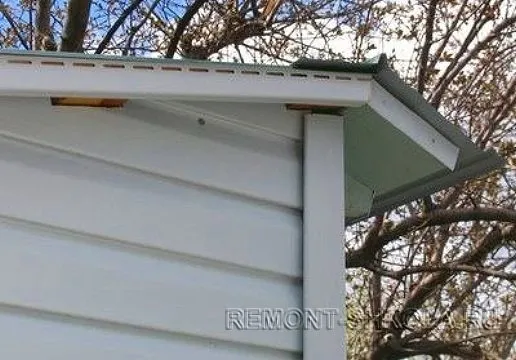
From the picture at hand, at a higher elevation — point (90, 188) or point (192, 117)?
point (192, 117)

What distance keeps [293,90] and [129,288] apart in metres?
0.70

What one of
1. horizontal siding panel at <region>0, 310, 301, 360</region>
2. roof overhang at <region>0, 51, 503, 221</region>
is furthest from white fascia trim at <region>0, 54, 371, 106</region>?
horizontal siding panel at <region>0, 310, 301, 360</region>

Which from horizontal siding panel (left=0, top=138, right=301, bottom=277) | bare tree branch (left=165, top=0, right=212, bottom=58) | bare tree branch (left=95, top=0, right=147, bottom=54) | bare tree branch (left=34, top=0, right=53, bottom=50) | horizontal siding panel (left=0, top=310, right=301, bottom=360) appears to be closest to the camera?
horizontal siding panel (left=0, top=310, right=301, bottom=360)

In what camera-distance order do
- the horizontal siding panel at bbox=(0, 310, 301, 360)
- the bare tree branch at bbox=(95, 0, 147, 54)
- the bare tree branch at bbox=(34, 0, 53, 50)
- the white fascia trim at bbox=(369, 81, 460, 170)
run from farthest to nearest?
the bare tree branch at bbox=(95, 0, 147, 54)
the bare tree branch at bbox=(34, 0, 53, 50)
the white fascia trim at bbox=(369, 81, 460, 170)
the horizontal siding panel at bbox=(0, 310, 301, 360)

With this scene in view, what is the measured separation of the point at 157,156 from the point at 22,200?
1.28ft

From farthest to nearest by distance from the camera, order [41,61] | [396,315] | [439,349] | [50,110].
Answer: [396,315] → [439,349] → [50,110] → [41,61]

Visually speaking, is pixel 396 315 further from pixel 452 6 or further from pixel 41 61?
pixel 41 61

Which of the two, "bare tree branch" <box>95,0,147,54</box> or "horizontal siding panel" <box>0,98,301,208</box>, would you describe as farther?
"bare tree branch" <box>95,0,147,54</box>

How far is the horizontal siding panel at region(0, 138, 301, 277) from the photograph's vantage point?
2.32 meters

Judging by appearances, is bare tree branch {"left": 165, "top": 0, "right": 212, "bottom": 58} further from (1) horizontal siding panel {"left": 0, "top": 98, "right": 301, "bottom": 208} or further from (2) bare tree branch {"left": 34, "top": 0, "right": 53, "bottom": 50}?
(1) horizontal siding panel {"left": 0, "top": 98, "right": 301, "bottom": 208}

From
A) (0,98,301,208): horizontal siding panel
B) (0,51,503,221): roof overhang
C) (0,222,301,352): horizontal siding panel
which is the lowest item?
(0,222,301,352): horizontal siding panel

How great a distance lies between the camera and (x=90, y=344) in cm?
226

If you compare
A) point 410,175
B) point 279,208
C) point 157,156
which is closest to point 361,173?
point 410,175

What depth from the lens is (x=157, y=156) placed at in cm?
245
